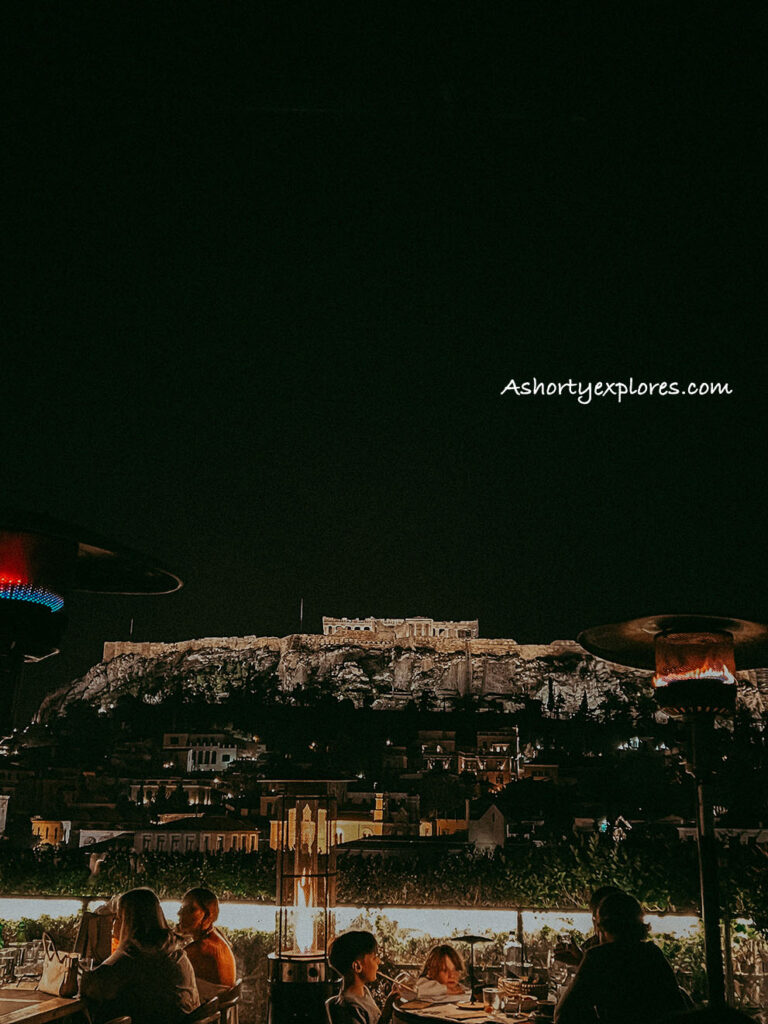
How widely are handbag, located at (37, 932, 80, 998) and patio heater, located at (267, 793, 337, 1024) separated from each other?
143cm

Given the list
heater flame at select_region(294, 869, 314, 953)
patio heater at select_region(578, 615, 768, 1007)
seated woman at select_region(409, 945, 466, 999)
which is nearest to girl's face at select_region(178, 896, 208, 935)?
heater flame at select_region(294, 869, 314, 953)

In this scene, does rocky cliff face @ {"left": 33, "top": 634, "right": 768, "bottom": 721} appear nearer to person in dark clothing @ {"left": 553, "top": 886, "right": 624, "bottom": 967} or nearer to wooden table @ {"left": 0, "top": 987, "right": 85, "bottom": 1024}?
person in dark clothing @ {"left": 553, "top": 886, "right": 624, "bottom": 967}

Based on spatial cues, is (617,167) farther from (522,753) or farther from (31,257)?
(522,753)

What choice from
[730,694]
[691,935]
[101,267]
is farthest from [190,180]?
[691,935]

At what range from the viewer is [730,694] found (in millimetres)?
3496

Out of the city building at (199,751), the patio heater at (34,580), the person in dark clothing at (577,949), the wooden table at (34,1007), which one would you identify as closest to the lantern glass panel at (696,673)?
the person in dark clothing at (577,949)

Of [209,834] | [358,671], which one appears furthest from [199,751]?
[209,834]

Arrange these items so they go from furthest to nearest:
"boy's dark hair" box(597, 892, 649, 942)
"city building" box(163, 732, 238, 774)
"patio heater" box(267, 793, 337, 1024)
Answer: "city building" box(163, 732, 238, 774)
"patio heater" box(267, 793, 337, 1024)
"boy's dark hair" box(597, 892, 649, 942)

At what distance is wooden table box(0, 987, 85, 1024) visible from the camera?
3.09 meters

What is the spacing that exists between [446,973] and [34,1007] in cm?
184

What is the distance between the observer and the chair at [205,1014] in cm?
311

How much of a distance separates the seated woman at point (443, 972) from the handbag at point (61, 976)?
152cm

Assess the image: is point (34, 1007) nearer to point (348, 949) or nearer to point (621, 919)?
point (348, 949)

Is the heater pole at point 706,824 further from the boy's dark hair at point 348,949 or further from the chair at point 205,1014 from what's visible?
the chair at point 205,1014
